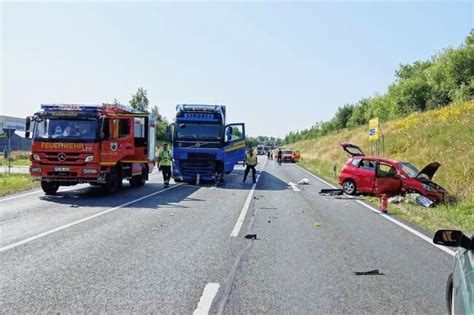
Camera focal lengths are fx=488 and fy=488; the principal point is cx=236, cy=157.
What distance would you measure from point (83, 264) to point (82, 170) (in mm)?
9232

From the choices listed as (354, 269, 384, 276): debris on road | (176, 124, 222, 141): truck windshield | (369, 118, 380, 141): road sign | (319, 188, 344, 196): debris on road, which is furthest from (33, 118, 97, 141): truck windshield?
(369, 118, 380, 141): road sign

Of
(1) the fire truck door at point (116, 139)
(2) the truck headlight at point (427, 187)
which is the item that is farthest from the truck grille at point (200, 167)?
(2) the truck headlight at point (427, 187)

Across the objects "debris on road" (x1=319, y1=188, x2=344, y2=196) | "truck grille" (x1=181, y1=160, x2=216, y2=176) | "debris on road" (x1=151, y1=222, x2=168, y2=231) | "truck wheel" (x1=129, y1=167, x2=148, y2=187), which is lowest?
"debris on road" (x1=151, y1=222, x2=168, y2=231)

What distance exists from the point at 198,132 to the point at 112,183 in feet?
21.0

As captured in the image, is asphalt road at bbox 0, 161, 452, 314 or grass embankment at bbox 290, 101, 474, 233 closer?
asphalt road at bbox 0, 161, 452, 314

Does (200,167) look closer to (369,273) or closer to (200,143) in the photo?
(200,143)

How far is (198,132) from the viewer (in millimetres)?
22359

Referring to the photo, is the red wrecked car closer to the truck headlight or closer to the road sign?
the truck headlight

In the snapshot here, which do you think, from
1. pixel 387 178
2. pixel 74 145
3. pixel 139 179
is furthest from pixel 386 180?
pixel 74 145

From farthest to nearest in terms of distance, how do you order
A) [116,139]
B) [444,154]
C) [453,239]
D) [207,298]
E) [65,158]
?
[444,154]
[116,139]
[65,158]
[207,298]
[453,239]

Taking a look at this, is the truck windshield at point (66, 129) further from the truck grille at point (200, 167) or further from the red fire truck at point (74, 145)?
the truck grille at point (200, 167)

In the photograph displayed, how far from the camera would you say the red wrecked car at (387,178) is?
15680 millimetres

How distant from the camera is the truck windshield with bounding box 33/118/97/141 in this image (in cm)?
1555

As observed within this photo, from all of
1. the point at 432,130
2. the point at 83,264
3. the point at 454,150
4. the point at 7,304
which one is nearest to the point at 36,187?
the point at 83,264
